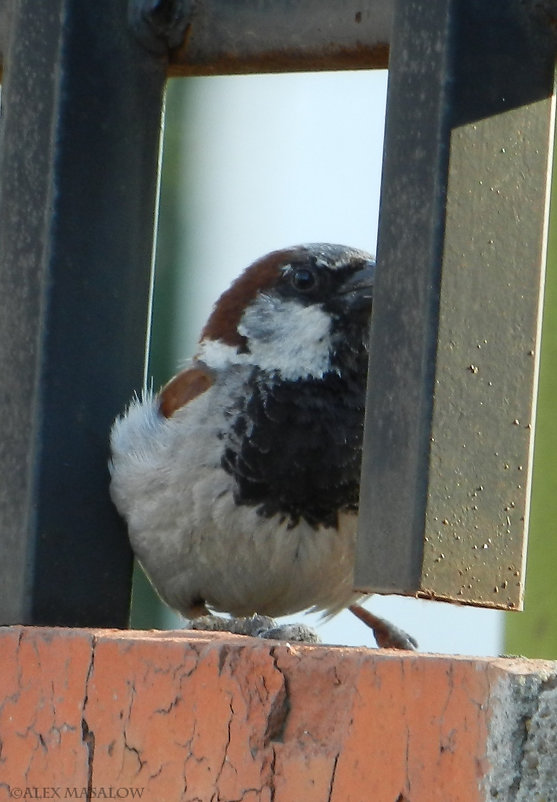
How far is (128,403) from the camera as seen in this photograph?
2.56m

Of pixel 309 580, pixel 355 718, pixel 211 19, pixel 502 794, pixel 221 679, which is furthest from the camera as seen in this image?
pixel 309 580

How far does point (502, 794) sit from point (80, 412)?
1175mm

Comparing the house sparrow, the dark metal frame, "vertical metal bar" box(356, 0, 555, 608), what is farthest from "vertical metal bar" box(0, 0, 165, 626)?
"vertical metal bar" box(356, 0, 555, 608)

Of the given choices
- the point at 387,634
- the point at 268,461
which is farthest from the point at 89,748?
the point at 387,634

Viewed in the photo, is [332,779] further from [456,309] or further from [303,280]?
[303,280]

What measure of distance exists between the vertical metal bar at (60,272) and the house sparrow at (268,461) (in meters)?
0.27

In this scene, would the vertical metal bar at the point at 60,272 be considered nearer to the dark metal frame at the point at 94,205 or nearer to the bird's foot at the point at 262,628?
the dark metal frame at the point at 94,205

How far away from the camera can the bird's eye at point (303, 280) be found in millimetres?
3080

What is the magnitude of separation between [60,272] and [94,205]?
137mm

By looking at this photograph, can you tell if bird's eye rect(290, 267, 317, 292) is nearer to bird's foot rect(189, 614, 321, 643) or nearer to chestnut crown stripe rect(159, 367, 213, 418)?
chestnut crown stripe rect(159, 367, 213, 418)

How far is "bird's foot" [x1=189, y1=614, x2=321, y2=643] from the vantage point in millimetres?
1952

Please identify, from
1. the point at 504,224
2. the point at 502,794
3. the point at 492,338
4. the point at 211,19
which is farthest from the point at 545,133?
the point at 502,794

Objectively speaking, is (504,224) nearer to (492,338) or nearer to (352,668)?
(492,338)

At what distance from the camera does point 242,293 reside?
3.20 m
